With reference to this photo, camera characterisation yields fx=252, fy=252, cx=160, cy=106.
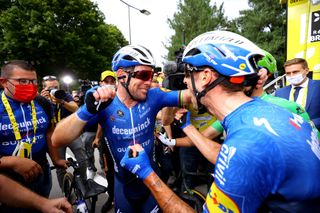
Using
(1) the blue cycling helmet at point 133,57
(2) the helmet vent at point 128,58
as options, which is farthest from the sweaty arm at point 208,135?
(2) the helmet vent at point 128,58

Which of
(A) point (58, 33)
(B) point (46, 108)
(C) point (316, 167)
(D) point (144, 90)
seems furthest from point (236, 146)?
(A) point (58, 33)

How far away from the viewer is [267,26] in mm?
32625

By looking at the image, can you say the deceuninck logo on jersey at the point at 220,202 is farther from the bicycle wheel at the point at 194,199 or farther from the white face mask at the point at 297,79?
the white face mask at the point at 297,79

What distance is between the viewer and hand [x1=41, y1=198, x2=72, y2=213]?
180cm

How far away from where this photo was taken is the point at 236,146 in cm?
117

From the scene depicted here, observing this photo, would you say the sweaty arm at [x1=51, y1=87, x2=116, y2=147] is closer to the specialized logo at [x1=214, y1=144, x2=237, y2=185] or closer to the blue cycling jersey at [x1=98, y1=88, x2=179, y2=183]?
the blue cycling jersey at [x1=98, y1=88, x2=179, y2=183]

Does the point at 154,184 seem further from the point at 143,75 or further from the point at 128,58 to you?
the point at 128,58

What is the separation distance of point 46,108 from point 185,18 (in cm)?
3636

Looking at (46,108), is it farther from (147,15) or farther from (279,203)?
(147,15)

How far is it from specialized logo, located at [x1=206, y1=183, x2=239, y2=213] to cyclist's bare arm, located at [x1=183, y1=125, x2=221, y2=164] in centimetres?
96

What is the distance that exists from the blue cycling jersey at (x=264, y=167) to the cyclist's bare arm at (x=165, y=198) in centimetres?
46

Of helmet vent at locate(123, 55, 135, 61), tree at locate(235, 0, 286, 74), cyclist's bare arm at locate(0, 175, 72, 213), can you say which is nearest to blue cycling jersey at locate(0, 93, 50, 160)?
cyclist's bare arm at locate(0, 175, 72, 213)

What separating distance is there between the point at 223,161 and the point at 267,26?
3583cm

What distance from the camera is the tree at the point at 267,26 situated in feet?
100
